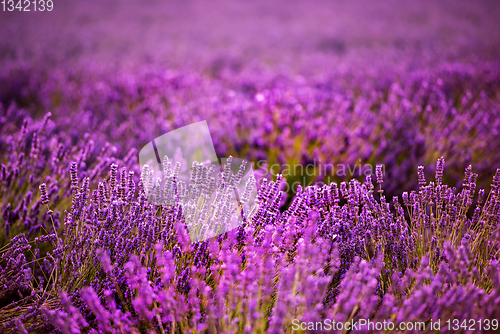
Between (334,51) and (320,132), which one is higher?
(334,51)

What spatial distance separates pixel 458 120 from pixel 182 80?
3.17 m

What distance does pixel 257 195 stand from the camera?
151 cm

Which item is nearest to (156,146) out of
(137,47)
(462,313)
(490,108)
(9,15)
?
(462,313)

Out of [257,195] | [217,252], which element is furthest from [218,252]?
[257,195]

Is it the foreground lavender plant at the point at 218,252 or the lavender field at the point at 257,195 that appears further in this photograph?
the foreground lavender plant at the point at 218,252

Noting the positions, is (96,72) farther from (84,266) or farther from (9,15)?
(9,15)

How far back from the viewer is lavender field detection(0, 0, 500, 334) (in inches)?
43.5

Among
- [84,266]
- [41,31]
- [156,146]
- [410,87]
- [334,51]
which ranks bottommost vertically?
[84,266]

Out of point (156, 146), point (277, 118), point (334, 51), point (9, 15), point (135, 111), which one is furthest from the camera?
point (9, 15)

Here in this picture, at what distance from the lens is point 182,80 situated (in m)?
4.35

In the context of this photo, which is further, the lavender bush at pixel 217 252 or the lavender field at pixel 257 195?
the lavender bush at pixel 217 252

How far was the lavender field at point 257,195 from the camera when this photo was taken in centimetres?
110

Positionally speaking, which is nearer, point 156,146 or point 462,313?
point 462,313

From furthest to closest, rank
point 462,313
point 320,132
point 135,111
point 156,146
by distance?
point 135,111 < point 320,132 < point 156,146 < point 462,313
